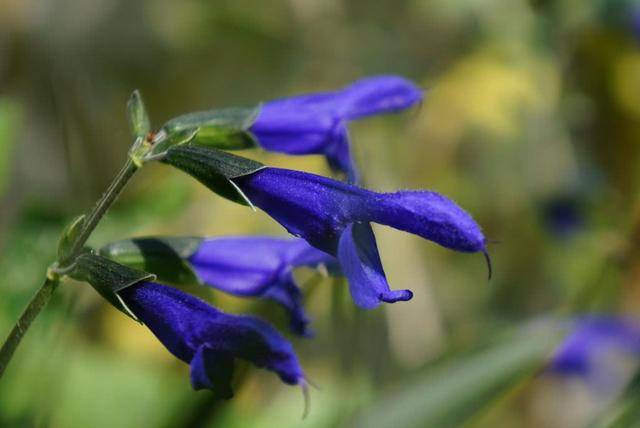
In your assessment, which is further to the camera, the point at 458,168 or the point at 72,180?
the point at 458,168

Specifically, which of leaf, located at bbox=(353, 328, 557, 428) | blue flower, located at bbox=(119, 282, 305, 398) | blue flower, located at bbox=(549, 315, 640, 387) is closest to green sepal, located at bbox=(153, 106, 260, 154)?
blue flower, located at bbox=(119, 282, 305, 398)

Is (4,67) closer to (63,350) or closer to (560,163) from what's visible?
(63,350)

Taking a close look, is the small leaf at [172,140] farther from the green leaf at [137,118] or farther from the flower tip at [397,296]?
the flower tip at [397,296]

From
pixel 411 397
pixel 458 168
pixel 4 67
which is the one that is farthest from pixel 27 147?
pixel 411 397

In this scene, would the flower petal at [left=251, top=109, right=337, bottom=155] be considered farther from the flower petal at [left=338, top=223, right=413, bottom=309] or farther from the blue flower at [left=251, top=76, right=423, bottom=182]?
the flower petal at [left=338, top=223, right=413, bottom=309]

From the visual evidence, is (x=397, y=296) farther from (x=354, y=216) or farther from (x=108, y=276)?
(x=108, y=276)

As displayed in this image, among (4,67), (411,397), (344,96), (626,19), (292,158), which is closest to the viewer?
(344,96)

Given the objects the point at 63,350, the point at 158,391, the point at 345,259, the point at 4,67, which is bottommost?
the point at 158,391
